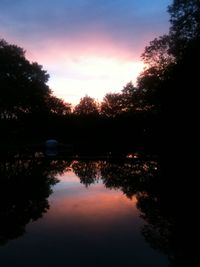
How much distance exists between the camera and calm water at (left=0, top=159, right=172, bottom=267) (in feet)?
30.5

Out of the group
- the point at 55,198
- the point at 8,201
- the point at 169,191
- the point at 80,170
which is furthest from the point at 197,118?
the point at 8,201

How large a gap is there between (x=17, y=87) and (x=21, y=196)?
4600 cm

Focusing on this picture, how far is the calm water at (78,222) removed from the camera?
30.5ft

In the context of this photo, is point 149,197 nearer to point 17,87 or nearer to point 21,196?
point 21,196

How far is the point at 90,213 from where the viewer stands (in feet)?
47.4

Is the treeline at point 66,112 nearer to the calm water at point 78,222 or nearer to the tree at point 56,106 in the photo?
the tree at point 56,106

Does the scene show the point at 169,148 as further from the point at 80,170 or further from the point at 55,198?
the point at 55,198

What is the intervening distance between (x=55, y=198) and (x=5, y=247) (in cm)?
730

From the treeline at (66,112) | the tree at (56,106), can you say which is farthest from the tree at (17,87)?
the tree at (56,106)

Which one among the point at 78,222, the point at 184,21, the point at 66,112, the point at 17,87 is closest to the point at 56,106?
the point at 66,112

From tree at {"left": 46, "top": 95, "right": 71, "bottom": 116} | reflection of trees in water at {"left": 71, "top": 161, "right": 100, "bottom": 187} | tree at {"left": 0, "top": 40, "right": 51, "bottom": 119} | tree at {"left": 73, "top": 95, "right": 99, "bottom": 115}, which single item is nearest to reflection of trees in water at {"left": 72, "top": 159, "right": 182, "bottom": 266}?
reflection of trees in water at {"left": 71, "top": 161, "right": 100, "bottom": 187}

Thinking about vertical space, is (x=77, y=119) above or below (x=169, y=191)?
above

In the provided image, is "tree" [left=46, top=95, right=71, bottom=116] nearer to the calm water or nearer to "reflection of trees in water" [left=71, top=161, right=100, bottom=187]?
"reflection of trees in water" [left=71, top=161, right=100, bottom=187]

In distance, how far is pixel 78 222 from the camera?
511 inches
